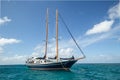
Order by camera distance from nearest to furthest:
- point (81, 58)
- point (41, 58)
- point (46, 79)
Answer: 1. point (46, 79)
2. point (81, 58)
3. point (41, 58)

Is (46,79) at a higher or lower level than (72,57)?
lower

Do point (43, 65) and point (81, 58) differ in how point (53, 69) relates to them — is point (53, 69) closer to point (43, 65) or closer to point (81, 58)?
point (43, 65)

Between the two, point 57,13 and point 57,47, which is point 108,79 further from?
point 57,13

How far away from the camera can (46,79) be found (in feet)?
113

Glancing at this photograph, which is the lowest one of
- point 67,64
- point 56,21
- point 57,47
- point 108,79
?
point 108,79

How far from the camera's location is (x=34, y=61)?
5294cm

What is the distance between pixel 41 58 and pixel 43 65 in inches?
109

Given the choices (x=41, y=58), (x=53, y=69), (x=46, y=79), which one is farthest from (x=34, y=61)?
(x=46, y=79)

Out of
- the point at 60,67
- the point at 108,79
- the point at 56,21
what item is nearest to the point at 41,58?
the point at 60,67

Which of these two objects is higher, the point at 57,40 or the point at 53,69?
the point at 57,40

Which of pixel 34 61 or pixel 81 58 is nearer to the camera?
pixel 81 58

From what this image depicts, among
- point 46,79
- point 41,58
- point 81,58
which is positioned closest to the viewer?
point 46,79

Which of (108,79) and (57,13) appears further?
(57,13)

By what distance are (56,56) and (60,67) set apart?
2695 millimetres
